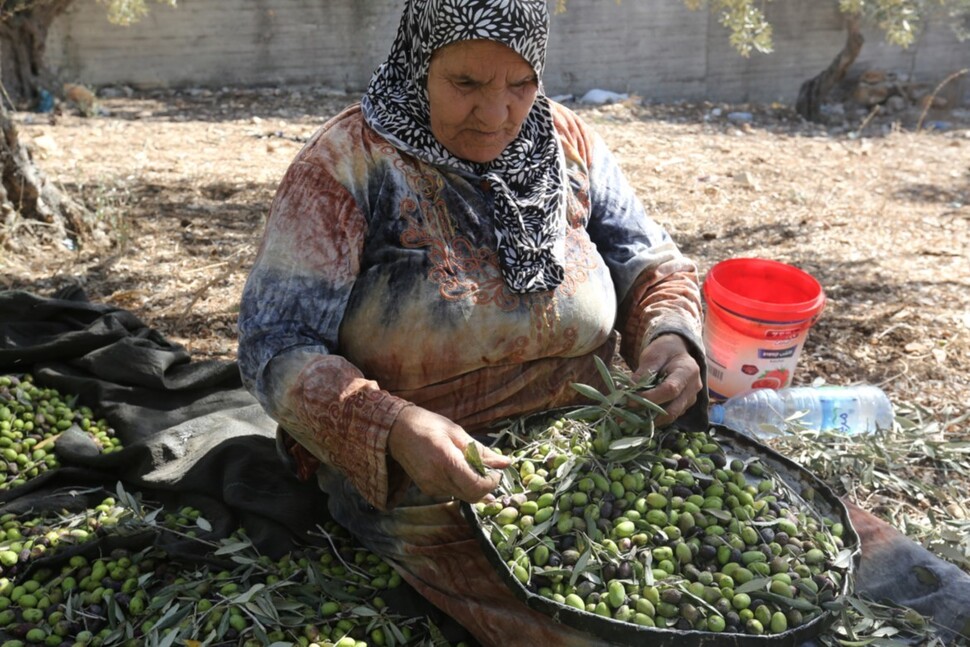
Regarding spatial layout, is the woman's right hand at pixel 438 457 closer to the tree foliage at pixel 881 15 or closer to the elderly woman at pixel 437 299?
the elderly woman at pixel 437 299

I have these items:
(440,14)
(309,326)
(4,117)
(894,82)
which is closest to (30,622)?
(309,326)

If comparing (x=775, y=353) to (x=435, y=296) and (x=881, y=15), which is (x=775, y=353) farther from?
(x=881, y=15)

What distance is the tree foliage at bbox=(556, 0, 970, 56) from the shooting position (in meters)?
5.03

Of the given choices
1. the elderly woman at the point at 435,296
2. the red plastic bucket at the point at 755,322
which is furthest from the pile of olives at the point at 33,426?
the red plastic bucket at the point at 755,322

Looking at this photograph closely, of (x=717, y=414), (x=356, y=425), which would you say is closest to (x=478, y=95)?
(x=356, y=425)

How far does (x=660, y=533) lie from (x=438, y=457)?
504 millimetres

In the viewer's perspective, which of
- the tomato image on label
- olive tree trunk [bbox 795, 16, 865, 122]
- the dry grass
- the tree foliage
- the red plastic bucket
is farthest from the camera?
olive tree trunk [bbox 795, 16, 865, 122]

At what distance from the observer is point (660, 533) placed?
186 cm

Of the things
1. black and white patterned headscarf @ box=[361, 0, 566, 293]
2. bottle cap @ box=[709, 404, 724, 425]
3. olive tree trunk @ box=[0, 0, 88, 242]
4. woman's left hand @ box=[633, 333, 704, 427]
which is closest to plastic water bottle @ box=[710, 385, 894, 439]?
bottle cap @ box=[709, 404, 724, 425]

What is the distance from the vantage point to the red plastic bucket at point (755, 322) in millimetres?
3252

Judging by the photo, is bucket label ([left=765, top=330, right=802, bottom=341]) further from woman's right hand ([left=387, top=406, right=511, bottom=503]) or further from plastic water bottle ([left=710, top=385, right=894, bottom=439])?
woman's right hand ([left=387, top=406, right=511, bottom=503])

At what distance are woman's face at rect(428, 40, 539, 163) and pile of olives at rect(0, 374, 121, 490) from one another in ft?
5.69

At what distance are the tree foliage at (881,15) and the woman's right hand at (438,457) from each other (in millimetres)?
3831

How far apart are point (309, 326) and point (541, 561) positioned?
729 mm
